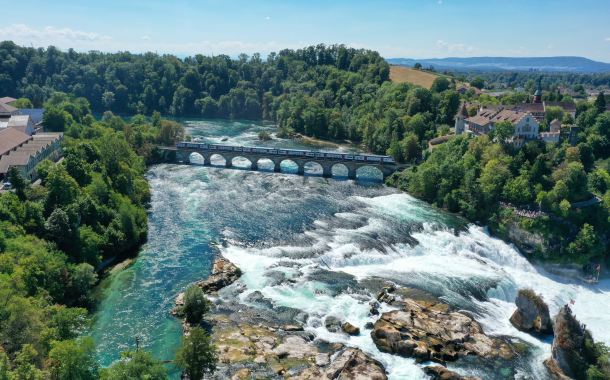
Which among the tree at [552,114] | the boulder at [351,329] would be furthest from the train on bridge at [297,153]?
the boulder at [351,329]

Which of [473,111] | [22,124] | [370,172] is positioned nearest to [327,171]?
[370,172]

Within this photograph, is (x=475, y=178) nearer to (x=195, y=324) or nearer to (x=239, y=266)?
(x=239, y=266)

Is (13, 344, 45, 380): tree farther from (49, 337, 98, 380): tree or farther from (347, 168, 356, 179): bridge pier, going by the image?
(347, 168, 356, 179): bridge pier

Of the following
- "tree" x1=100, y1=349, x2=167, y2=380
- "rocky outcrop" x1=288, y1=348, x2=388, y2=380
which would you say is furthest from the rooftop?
"rocky outcrop" x1=288, y1=348, x2=388, y2=380

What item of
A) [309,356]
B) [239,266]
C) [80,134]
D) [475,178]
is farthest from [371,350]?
[80,134]

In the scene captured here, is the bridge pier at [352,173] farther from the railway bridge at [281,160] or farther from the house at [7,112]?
the house at [7,112]

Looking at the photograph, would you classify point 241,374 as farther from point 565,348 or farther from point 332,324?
point 565,348
